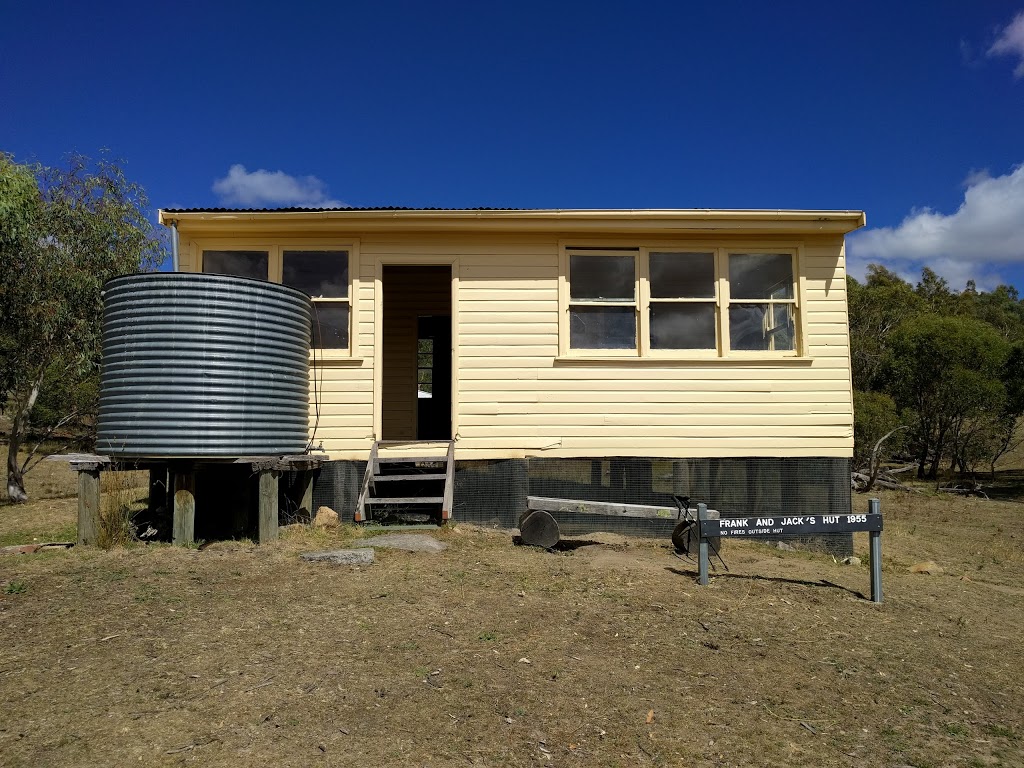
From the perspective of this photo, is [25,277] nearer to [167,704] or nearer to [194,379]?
[194,379]

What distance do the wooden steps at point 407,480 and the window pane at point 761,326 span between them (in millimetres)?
3784

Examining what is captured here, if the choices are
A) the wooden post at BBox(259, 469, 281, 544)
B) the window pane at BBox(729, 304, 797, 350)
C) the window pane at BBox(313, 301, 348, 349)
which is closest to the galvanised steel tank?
the wooden post at BBox(259, 469, 281, 544)

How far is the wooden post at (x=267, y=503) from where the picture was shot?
6.86 m

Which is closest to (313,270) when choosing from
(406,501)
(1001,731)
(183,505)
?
(406,501)

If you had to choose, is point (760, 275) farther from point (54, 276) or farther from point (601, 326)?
point (54, 276)

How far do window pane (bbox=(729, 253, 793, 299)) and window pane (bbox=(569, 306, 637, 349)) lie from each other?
1371 mm

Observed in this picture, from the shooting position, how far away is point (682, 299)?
8742mm

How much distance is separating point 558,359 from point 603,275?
122 cm

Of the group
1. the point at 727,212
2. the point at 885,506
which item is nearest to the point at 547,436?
the point at 727,212

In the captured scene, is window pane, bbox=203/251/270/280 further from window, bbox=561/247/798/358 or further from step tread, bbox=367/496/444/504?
window, bbox=561/247/798/358

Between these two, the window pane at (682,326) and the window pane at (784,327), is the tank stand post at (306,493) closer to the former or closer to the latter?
the window pane at (682,326)

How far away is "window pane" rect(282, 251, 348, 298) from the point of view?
8719mm

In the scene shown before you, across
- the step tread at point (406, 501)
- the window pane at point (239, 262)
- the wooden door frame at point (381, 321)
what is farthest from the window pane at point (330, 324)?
the step tread at point (406, 501)

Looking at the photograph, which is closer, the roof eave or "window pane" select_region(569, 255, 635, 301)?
the roof eave
